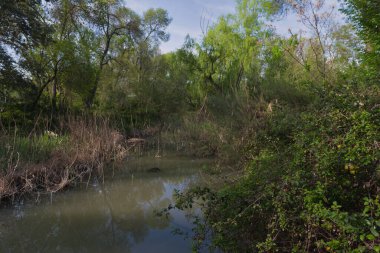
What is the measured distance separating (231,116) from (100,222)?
5.85 metres

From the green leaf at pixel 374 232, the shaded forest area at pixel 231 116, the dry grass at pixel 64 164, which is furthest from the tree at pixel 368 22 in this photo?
the dry grass at pixel 64 164

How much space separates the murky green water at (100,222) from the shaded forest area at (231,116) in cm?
63

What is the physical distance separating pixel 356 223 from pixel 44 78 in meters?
20.3

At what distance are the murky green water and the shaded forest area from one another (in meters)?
0.63

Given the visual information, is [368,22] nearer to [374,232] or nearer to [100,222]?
[374,232]

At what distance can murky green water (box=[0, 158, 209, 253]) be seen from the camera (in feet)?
17.3

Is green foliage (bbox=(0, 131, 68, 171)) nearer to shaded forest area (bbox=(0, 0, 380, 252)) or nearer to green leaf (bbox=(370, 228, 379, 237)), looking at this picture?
shaded forest area (bbox=(0, 0, 380, 252))

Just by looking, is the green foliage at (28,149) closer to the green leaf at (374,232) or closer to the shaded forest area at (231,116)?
the shaded forest area at (231,116)

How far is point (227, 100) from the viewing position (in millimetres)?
12273

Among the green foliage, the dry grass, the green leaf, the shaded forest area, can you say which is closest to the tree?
the shaded forest area

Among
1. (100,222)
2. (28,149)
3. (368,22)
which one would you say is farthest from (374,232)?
(28,149)

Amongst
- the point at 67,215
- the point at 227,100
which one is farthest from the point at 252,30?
the point at 67,215

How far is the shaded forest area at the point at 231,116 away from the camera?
329 centimetres

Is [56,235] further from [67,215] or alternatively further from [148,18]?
[148,18]
